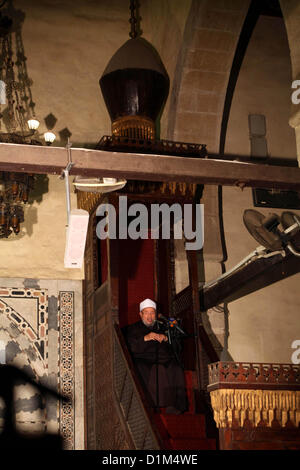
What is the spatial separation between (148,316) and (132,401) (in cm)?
120

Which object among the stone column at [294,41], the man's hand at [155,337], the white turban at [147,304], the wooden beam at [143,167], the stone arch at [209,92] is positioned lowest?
the man's hand at [155,337]

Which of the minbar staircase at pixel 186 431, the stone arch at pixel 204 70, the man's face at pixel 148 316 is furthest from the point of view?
the stone arch at pixel 204 70

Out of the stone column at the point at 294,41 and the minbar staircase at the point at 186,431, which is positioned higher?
the stone column at the point at 294,41

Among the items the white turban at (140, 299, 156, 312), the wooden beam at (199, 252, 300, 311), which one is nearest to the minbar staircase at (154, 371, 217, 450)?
the white turban at (140, 299, 156, 312)

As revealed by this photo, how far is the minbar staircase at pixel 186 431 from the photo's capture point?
23.6ft

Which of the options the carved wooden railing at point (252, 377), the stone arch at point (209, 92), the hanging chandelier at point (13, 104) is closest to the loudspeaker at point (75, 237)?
the carved wooden railing at point (252, 377)

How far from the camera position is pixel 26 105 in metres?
9.82

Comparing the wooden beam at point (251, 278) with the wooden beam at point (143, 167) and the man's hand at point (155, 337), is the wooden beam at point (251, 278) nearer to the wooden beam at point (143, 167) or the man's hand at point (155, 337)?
the man's hand at point (155, 337)

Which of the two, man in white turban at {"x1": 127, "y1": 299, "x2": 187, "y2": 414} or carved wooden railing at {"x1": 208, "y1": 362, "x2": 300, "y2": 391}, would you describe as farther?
man in white turban at {"x1": 127, "y1": 299, "x2": 187, "y2": 414}

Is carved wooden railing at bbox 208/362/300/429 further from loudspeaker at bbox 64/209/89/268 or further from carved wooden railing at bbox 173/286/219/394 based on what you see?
carved wooden railing at bbox 173/286/219/394

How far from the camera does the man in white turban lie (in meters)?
7.68

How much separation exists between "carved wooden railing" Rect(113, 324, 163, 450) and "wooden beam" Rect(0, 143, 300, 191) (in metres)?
2.20

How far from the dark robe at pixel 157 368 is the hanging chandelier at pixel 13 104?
6.09 feet
